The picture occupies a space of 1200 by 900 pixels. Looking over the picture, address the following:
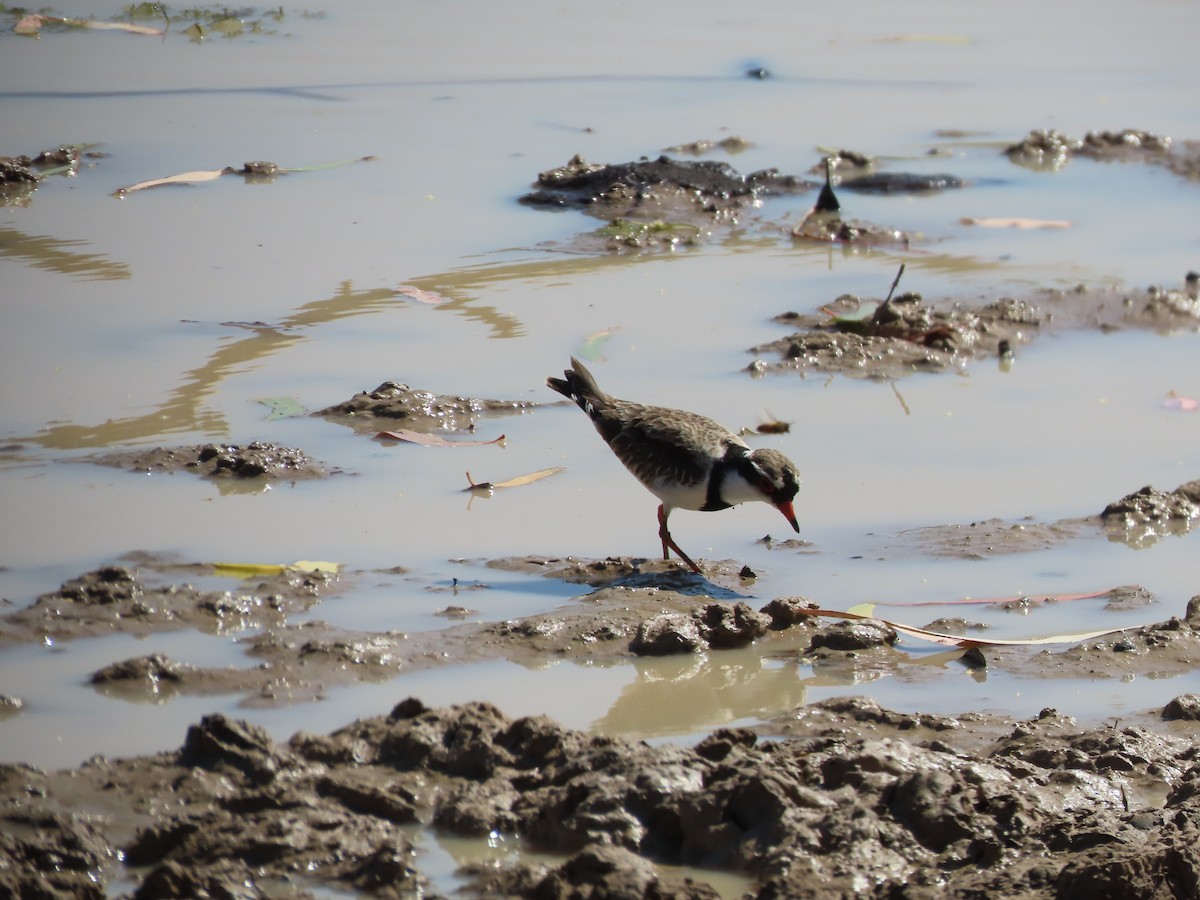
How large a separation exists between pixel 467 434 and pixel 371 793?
11.3ft

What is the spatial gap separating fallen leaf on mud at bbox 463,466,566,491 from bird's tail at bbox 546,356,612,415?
11.7 inches

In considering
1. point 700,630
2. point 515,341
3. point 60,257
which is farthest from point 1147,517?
point 60,257

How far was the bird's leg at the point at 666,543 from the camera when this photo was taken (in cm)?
642

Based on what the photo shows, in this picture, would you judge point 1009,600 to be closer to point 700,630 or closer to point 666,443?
point 700,630

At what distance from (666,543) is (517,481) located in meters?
0.84

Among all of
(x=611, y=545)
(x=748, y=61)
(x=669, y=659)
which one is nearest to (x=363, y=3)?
(x=748, y=61)

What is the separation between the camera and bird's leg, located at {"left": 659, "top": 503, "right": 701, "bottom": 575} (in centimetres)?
642

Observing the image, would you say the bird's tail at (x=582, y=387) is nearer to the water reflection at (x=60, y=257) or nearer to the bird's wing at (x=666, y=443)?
the bird's wing at (x=666, y=443)

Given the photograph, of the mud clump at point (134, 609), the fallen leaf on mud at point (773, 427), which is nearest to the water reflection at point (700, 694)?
the mud clump at point (134, 609)

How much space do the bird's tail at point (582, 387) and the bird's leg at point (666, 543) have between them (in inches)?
26.0

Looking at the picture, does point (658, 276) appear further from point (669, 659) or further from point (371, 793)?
point (371, 793)

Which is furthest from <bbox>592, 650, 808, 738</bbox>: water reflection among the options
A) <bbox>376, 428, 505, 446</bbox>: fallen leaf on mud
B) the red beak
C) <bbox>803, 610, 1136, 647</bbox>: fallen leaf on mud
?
<bbox>376, 428, 505, 446</bbox>: fallen leaf on mud

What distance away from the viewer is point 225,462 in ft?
22.6

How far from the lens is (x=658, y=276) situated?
398 inches
